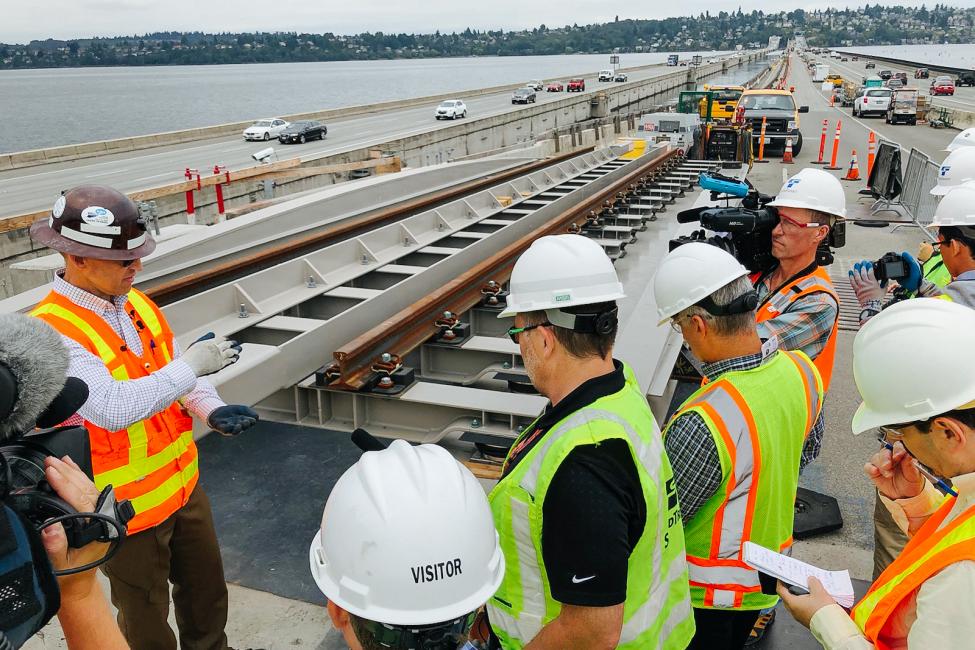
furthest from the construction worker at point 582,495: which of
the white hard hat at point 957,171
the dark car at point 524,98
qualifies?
the dark car at point 524,98

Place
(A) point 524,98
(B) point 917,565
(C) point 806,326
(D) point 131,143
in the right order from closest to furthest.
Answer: (B) point 917,565 < (C) point 806,326 < (D) point 131,143 < (A) point 524,98

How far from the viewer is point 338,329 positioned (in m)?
6.04

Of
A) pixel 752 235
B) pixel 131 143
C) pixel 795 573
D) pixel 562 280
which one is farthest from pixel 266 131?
pixel 795 573

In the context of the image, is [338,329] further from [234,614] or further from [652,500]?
[652,500]

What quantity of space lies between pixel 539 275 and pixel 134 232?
178 centimetres

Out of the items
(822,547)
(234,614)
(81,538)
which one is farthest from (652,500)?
(822,547)

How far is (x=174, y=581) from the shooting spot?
333 centimetres

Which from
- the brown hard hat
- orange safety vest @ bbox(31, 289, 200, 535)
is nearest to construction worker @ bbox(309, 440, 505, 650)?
orange safety vest @ bbox(31, 289, 200, 535)

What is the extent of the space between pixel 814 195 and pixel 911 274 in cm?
77

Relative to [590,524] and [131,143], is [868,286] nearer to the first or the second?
[590,524]

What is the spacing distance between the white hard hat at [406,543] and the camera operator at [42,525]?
608 millimetres

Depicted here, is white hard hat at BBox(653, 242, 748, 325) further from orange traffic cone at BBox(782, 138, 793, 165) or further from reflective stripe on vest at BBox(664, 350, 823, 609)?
orange traffic cone at BBox(782, 138, 793, 165)

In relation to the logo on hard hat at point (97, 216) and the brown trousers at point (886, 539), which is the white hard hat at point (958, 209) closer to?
the brown trousers at point (886, 539)

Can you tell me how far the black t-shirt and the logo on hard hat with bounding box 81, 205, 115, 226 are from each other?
2.11m
